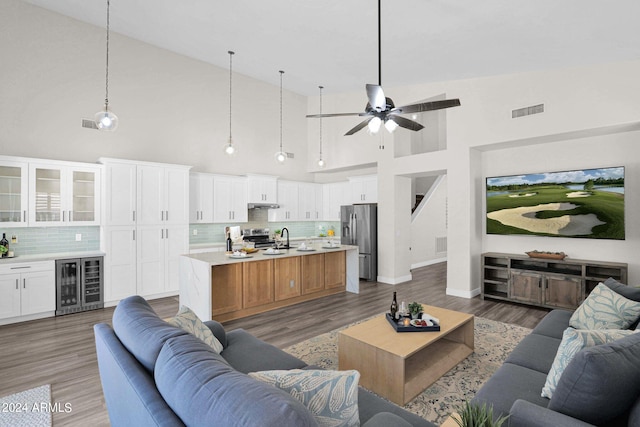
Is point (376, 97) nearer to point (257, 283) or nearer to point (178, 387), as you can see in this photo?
point (178, 387)

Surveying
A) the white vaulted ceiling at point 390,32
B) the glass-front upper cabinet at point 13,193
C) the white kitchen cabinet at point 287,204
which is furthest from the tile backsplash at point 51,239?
the white kitchen cabinet at point 287,204

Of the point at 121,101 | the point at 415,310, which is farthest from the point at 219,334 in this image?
the point at 121,101

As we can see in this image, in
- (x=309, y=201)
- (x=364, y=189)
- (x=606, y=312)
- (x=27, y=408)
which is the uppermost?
(x=364, y=189)

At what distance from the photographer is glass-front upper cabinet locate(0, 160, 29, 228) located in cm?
453

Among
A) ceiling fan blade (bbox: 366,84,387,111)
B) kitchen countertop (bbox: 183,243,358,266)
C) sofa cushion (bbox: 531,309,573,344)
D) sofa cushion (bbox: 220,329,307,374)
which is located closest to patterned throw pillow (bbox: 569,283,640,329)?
sofa cushion (bbox: 531,309,573,344)

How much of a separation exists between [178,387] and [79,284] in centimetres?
505

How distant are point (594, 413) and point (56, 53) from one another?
24.8 ft

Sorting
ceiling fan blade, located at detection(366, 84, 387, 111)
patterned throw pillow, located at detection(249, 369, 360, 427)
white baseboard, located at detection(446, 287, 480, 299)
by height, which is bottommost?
white baseboard, located at detection(446, 287, 480, 299)

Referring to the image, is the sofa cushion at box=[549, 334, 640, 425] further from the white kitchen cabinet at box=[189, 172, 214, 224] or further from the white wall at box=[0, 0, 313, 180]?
the white wall at box=[0, 0, 313, 180]

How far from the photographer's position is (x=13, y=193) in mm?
4590

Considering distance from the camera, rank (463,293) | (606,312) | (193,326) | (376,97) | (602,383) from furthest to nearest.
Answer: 1. (463,293)
2. (376,97)
3. (606,312)
4. (193,326)
5. (602,383)

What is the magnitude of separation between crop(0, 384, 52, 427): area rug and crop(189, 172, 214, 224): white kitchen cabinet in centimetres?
415

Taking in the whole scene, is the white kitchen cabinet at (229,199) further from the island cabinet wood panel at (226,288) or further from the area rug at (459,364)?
the area rug at (459,364)

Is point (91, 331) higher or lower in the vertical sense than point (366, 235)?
lower
